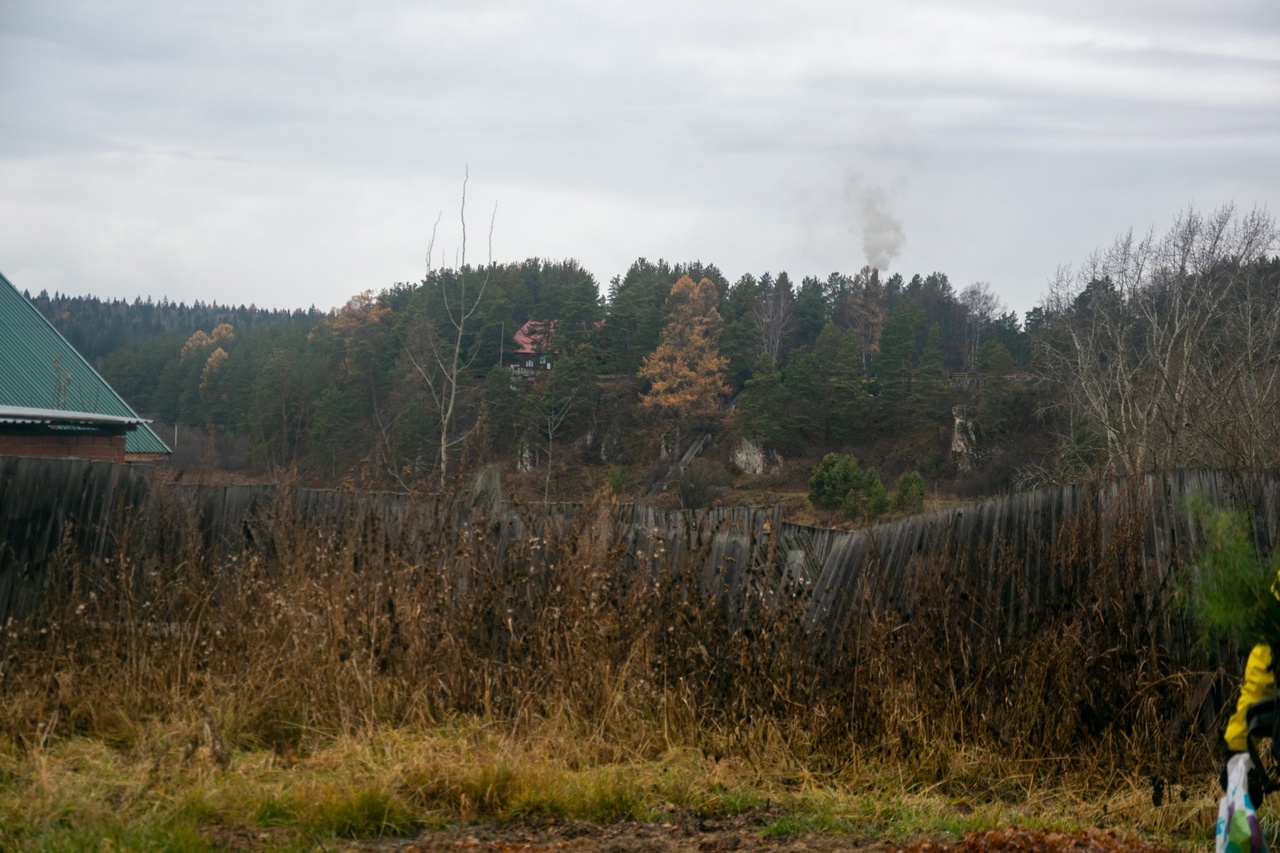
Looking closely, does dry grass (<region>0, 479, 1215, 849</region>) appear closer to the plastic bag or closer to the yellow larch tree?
the plastic bag

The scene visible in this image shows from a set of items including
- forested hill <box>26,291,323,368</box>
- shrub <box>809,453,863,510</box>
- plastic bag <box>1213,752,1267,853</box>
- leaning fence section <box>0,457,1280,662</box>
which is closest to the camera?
plastic bag <box>1213,752,1267,853</box>

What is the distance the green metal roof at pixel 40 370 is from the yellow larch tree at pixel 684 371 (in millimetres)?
37196

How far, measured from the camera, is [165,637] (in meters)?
5.67

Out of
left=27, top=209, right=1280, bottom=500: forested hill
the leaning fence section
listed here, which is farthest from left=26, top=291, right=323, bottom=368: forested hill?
the leaning fence section

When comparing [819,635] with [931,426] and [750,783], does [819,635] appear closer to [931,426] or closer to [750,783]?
[750,783]

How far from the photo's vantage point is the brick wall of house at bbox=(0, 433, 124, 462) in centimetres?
1405

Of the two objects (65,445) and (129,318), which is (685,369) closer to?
(65,445)

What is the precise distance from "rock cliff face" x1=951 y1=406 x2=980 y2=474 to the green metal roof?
3846 centimetres

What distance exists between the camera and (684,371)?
52500mm

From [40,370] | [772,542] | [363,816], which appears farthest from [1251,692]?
[40,370]

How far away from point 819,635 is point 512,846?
2.54 meters

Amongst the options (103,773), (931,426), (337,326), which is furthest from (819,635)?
(337,326)

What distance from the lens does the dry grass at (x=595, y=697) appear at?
4.02 meters

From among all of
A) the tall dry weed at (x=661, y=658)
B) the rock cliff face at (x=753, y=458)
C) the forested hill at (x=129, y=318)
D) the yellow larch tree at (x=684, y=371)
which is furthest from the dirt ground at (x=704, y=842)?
the forested hill at (x=129, y=318)
